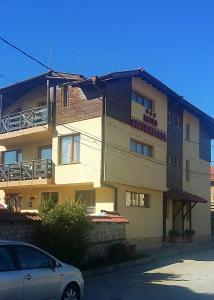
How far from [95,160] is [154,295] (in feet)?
39.1

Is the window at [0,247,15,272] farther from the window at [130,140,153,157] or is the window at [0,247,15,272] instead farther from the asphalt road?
the window at [130,140,153,157]

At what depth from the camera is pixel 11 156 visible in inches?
1184

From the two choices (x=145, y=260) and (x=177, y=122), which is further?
(x=177, y=122)

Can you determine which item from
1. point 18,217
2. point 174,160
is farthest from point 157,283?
point 174,160

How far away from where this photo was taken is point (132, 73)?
2500 centimetres

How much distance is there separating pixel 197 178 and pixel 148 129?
27.9 ft

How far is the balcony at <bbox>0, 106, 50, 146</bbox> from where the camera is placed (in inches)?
1041

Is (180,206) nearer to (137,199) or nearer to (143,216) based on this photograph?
(143,216)

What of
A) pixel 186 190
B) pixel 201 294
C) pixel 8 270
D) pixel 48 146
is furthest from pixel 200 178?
pixel 8 270

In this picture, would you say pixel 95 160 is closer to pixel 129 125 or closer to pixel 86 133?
pixel 86 133

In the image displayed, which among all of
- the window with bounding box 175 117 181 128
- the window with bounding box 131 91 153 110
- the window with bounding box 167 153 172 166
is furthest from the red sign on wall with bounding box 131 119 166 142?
the window with bounding box 175 117 181 128

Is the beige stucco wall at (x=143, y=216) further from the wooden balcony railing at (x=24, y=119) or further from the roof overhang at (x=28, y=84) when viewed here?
the roof overhang at (x=28, y=84)

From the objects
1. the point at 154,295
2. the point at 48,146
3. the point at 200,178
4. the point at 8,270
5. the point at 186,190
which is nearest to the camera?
the point at 8,270

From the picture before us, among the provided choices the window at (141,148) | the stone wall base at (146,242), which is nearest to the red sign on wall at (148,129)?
the window at (141,148)
